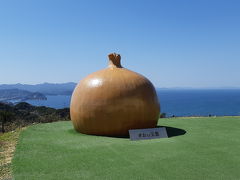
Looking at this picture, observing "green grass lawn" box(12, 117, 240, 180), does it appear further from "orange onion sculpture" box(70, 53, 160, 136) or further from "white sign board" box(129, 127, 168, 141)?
"orange onion sculpture" box(70, 53, 160, 136)

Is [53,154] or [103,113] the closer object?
[53,154]

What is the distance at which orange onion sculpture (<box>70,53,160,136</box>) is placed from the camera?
12.7 metres

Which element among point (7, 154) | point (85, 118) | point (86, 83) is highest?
point (86, 83)

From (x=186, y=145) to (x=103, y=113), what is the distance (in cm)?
356

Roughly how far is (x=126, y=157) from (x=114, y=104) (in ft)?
11.6

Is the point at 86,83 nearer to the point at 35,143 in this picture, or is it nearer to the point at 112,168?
the point at 35,143

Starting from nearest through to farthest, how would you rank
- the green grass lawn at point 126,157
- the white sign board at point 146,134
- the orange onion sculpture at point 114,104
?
1. the green grass lawn at point 126,157
2. the white sign board at point 146,134
3. the orange onion sculpture at point 114,104

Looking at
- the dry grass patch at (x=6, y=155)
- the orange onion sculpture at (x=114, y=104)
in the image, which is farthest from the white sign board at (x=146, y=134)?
the dry grass patch at (x=6, y=155)

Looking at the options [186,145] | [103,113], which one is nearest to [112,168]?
[186,145]

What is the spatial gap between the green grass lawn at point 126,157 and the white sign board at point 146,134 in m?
0.34

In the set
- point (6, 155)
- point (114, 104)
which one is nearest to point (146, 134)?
point (114, 104)

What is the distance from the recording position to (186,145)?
11.0 meters

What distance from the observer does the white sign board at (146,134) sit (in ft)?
39.9

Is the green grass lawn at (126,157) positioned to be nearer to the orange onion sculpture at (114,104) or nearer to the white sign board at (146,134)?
the white sign board at (146,134)
